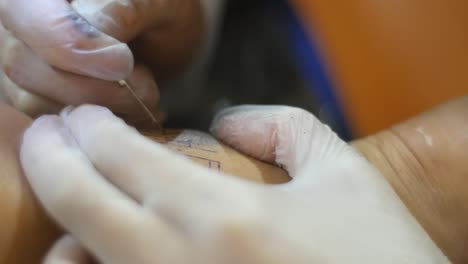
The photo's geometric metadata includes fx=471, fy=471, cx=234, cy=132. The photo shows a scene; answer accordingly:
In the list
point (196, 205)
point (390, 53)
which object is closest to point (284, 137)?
point (196, 205)

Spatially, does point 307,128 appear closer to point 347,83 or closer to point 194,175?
point 194,175

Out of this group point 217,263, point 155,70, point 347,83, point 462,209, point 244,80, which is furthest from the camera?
point 244,80

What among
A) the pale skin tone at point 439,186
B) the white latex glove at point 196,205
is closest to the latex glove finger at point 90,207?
the white latex glove at point 196,205

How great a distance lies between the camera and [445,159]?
32.0 inches

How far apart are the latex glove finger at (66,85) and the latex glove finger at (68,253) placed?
22 cm

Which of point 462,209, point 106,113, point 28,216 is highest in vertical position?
point 106,113

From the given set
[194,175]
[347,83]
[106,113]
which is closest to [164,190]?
[194,175]

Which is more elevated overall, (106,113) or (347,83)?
(106,113)

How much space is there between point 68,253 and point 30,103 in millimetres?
312

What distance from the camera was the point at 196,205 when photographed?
0.52 metres

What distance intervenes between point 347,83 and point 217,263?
76cm

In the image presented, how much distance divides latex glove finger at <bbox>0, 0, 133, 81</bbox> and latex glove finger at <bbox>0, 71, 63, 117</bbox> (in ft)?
0.33

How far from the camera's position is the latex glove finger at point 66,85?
2.30 feet

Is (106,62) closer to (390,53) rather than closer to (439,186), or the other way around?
(439,186)
